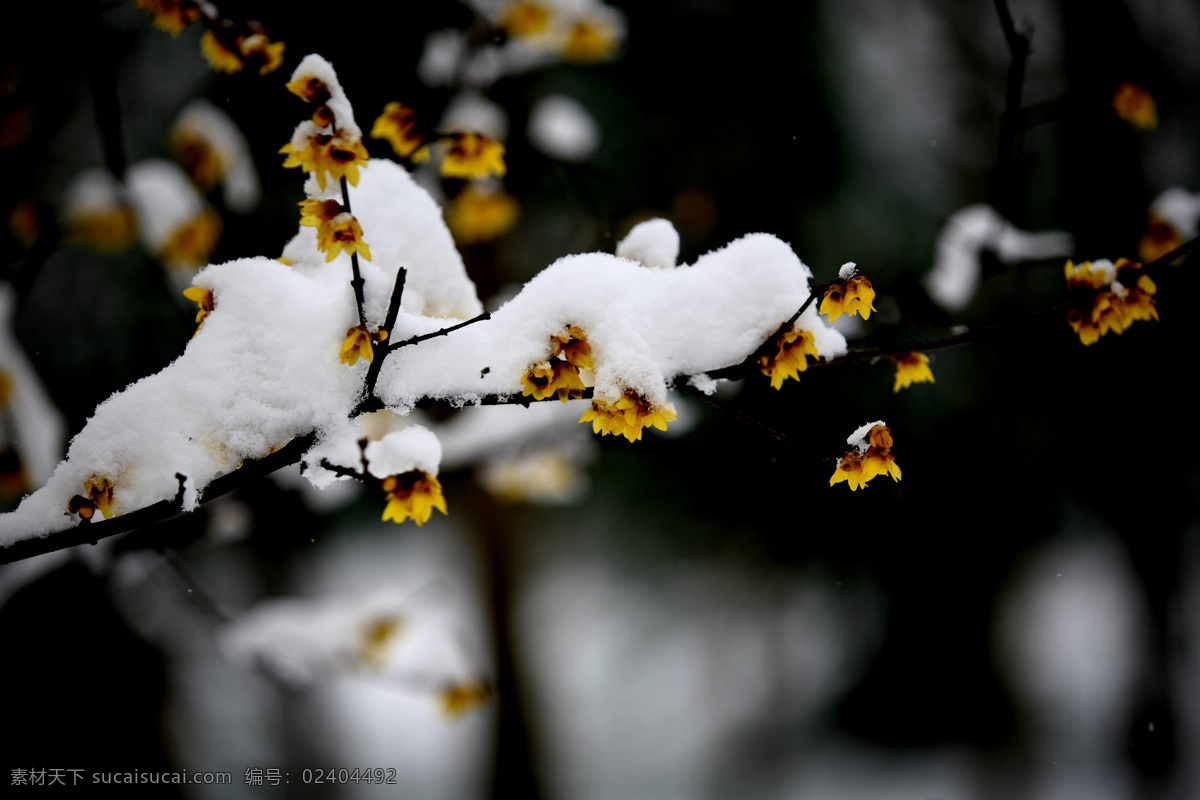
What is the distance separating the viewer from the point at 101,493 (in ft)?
3.37

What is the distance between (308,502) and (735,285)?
11.4 ft

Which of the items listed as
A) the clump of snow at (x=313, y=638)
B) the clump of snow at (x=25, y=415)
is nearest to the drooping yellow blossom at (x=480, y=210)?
the clump of snow at (x=25, y=415)

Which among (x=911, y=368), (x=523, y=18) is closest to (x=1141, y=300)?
(x=911, y=368)

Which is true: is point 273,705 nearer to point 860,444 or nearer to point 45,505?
point 45,505

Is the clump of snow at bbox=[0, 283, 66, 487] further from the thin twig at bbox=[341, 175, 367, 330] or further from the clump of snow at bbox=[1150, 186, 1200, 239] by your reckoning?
the clump of snow at bbox=[1150, 186, 1200, 239]

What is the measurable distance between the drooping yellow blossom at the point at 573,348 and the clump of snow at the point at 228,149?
1.94 metres

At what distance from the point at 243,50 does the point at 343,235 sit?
767 mm

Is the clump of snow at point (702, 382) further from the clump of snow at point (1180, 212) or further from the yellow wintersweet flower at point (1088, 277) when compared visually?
the clump of snow at point (1180, 212)

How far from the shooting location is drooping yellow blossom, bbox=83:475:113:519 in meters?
1.02

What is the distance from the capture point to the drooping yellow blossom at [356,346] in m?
0.93

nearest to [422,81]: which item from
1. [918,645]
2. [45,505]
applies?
[45,505]

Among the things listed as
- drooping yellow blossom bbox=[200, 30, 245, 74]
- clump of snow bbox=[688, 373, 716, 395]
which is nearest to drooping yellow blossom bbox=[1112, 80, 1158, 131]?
clump of snow bbox=[688, 373, 716, 395]

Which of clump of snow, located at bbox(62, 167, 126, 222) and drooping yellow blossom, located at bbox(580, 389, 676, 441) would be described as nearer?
drooping yellow blossom, located at bbox(580, 389, 676, 441)

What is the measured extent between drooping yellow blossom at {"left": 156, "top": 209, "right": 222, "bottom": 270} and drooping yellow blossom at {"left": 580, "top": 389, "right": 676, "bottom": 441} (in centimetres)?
213
